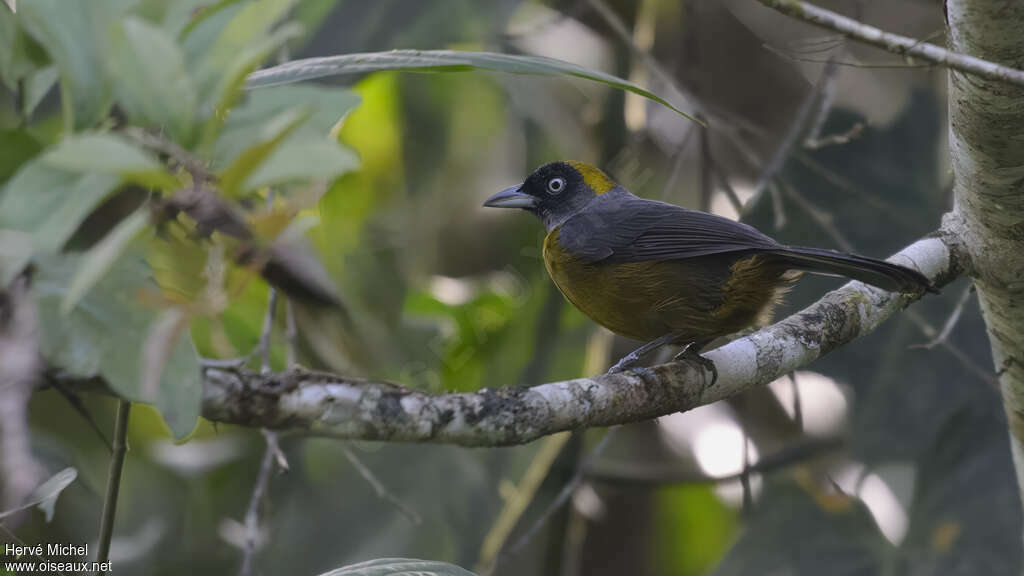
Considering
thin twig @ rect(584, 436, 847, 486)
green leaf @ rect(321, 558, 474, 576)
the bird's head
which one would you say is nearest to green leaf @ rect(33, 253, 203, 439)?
green leaf @ rect(321, 558, 474, 576)

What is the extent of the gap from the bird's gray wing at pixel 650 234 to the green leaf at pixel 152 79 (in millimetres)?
2002

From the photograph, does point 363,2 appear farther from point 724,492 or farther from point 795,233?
point 724,492

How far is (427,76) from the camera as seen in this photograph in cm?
539

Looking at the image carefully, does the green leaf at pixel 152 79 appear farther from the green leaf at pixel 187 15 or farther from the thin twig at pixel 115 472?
the thin twig at pixel 115 472

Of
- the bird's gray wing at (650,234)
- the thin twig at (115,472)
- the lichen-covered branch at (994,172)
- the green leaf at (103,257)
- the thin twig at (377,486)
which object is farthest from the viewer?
the bird's gray wing at (650,234)

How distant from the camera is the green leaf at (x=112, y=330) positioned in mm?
985

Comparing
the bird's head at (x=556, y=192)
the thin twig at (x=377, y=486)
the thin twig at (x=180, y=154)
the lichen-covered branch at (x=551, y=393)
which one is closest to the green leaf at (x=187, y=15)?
the thin twig at (x=180, y=154)

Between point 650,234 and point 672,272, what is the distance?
21 cm

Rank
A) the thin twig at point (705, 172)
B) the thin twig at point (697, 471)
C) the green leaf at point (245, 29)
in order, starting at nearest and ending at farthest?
the green leaf at point (245, 29)
the thin twig at point (705, 172)
the thin twig at point (697, 471)

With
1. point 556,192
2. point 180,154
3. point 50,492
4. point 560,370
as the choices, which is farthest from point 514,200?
point 180,154

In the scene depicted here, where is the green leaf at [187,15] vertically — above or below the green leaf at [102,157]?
above

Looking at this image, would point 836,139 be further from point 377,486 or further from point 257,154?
point 257,154

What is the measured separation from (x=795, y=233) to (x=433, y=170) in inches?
83.0

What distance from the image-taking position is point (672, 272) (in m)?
2.83
